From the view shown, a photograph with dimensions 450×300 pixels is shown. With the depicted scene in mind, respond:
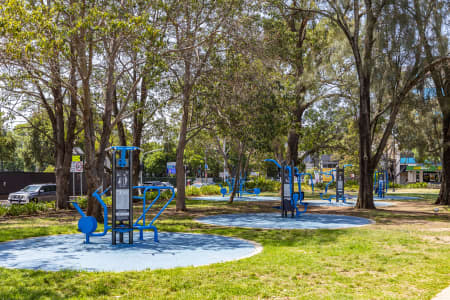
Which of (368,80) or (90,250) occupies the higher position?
(368,80)

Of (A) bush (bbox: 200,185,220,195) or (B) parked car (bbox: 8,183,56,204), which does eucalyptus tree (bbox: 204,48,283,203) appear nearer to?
(B) parked car (bbox: 8,183,56,204)

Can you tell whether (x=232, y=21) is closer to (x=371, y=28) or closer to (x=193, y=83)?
(x=193, y=83)

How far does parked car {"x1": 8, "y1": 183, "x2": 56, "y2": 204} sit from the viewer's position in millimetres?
25953

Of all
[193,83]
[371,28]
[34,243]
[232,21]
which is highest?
[371,28]

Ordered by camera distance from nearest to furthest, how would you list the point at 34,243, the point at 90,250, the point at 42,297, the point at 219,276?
the point at 42,297 < the point at 219,276 < the point at 90,250 < the point at 34,243

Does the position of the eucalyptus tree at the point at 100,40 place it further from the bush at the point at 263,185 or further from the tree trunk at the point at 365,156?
the bush at the point at 263,185

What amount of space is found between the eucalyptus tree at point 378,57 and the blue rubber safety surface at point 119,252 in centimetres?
1340

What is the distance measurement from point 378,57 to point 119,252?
54.0ft

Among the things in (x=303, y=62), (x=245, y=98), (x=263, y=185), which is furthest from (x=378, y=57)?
(x=263, y=185)

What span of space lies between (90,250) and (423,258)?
7.01 meters

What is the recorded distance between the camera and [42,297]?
576cm

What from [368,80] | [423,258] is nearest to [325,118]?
[368,80]

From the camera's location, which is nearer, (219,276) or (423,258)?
(219,276)

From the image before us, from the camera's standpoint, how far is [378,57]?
20.9 metres
